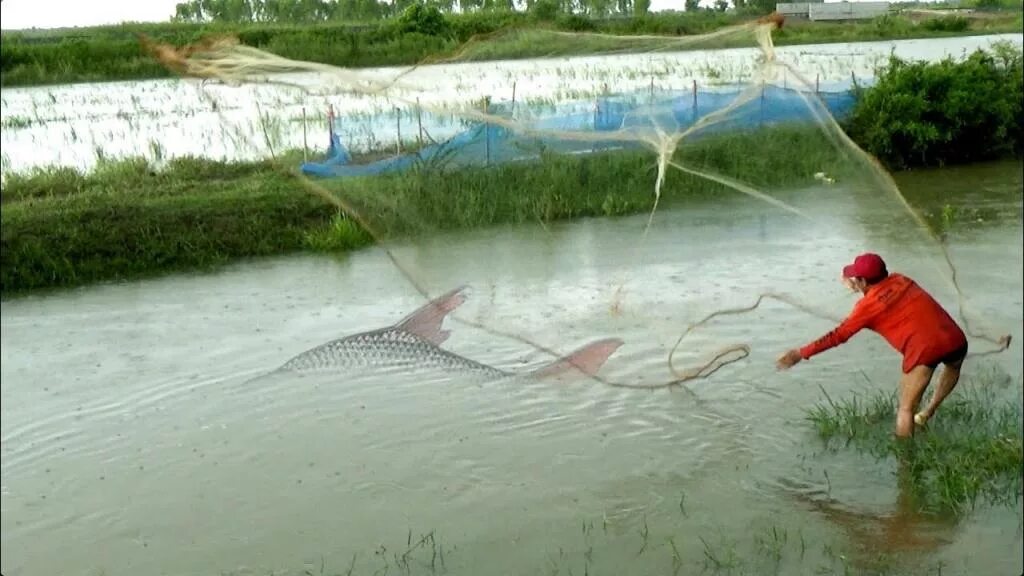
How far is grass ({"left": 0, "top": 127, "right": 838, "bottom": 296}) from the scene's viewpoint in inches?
330

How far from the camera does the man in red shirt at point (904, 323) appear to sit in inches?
178

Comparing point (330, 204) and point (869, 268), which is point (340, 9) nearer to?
point (330, 204)

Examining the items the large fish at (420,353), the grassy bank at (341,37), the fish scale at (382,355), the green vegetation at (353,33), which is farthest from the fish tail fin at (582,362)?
the grassy bank at (341,37)

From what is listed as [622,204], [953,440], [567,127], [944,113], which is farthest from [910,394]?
[944,113]

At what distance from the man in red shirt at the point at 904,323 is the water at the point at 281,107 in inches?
169

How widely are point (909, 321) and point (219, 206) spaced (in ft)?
24.2

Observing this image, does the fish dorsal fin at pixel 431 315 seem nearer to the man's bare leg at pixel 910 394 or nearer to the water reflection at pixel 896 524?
the water reflection at pixel 896 524

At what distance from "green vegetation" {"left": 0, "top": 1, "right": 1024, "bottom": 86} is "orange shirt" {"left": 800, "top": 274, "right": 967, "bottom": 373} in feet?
14.2

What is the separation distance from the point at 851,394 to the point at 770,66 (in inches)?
73.3

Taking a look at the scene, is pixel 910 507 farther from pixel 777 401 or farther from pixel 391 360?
pixel 391 360

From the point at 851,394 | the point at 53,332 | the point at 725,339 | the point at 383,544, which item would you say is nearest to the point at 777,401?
the point at 851,394

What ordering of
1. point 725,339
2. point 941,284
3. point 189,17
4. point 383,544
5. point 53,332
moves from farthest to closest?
point 189,17 → point 53,332 → point 725,339 → point 941,284 → point 383,544

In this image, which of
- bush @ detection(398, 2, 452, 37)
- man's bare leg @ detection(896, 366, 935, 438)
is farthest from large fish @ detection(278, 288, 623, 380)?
bush @ detection(398, 2, 452, 37)

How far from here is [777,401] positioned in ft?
18.8
